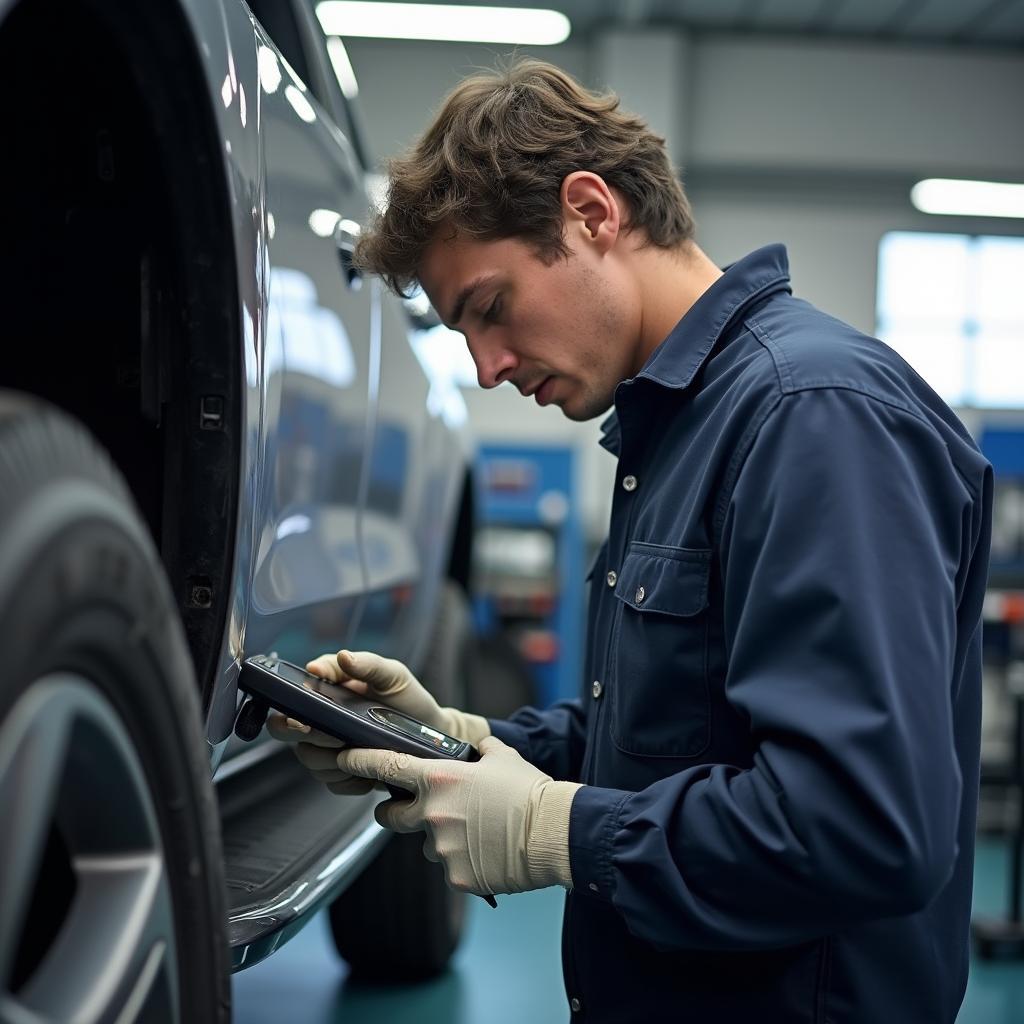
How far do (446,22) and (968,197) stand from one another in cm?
391

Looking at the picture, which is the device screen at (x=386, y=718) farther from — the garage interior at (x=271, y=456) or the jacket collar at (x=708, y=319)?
the jacket collar at (x=708, y=319)

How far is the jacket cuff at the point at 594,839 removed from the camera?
Answer: 109cm

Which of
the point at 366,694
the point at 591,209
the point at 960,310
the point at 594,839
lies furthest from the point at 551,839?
the point at 960,310

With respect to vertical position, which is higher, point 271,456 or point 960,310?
point 960,310

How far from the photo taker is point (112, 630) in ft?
2.37

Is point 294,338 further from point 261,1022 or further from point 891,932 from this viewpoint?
point 261,1022

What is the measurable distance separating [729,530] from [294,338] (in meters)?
0.58

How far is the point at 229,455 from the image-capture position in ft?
3.90

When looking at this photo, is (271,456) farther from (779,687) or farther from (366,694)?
(779,687)

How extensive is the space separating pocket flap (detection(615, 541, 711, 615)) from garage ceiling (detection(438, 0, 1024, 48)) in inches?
270

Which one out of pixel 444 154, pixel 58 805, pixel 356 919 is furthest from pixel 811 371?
pixel 356 919

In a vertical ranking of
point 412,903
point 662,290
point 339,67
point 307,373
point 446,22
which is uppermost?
point 446,22

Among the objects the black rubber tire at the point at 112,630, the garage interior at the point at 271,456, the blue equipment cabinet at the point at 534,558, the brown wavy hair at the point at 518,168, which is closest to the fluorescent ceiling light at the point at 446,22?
the garage interior at the point at 271,456

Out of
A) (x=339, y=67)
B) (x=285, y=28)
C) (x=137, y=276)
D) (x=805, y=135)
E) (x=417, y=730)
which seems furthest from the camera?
(x=805, y=135)
